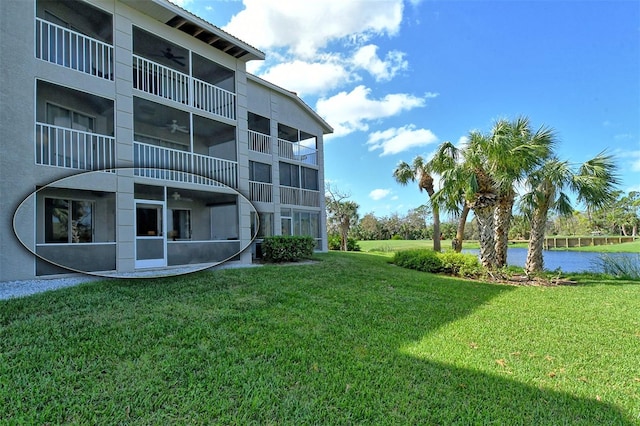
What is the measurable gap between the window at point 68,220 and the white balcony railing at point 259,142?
7784 mm

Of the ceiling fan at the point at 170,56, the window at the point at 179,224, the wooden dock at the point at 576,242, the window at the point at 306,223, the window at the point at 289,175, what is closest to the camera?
the ceiling fan at the point at 170,56

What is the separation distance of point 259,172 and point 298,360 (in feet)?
43.7

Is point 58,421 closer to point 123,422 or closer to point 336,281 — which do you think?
point 123,422

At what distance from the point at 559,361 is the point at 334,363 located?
303 cm

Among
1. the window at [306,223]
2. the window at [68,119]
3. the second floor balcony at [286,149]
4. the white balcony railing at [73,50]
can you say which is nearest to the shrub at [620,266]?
the window at [306,223]

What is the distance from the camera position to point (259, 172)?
16422mm

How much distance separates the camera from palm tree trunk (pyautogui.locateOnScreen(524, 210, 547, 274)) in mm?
12422

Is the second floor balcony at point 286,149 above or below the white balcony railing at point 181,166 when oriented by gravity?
above

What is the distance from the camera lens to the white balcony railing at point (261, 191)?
15693mm

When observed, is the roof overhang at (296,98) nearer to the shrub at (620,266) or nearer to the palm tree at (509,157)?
the palm tree at (509,157)

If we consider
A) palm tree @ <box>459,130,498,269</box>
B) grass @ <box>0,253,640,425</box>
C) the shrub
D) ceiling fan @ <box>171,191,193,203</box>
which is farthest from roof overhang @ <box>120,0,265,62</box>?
the shrub

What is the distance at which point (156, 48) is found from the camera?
11180 mm

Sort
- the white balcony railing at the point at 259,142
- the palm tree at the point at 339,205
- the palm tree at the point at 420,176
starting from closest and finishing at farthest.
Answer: the white balcony railing at the point at 259,142 < the palm tree at the point at 420,176 < the palm tree at the point at 339,205

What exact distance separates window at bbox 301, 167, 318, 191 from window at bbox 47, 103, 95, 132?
10.7 metres
